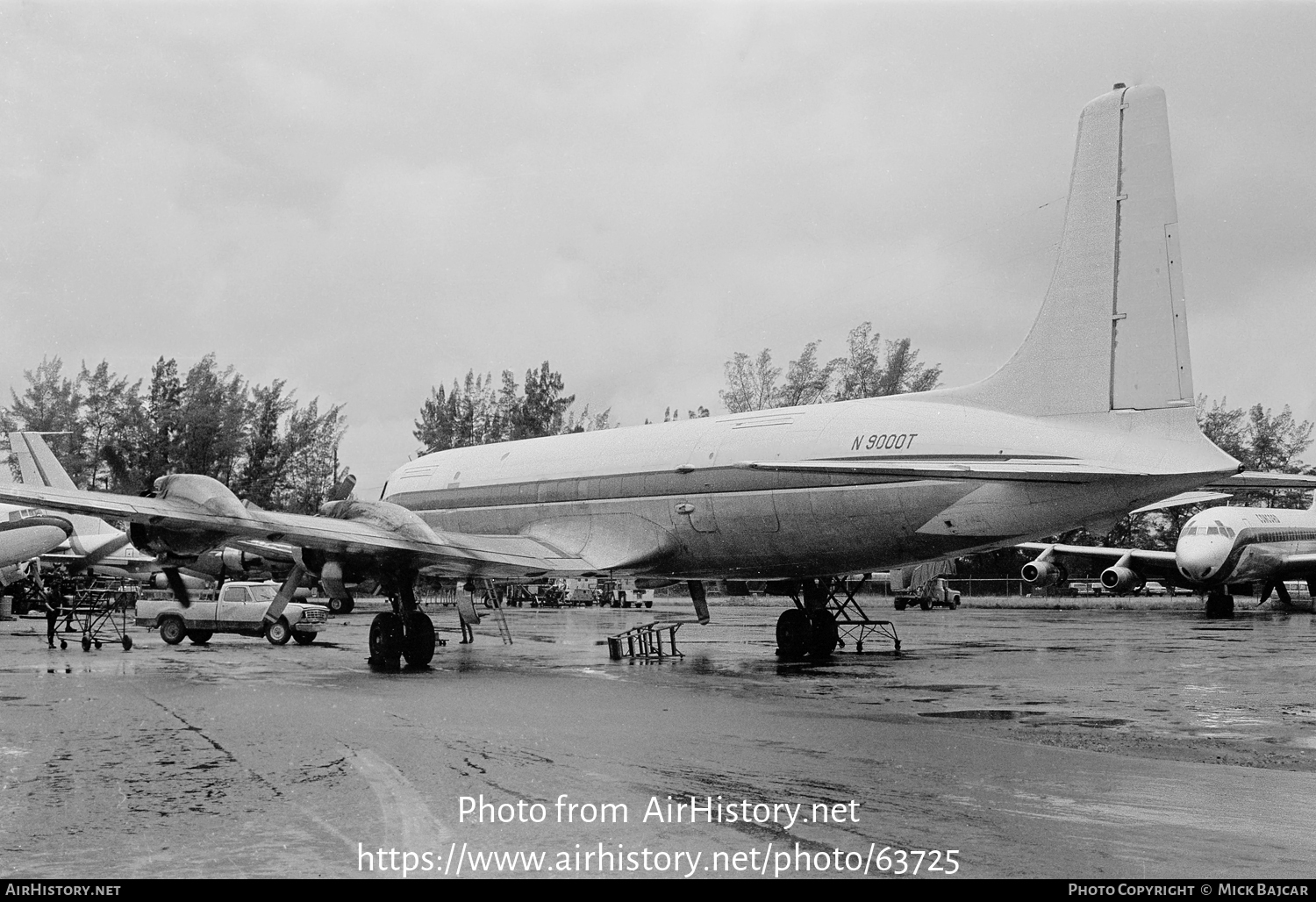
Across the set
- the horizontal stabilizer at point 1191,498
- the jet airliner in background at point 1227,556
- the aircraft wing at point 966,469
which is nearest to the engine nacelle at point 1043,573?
the jet airliner in background at point 1227,556

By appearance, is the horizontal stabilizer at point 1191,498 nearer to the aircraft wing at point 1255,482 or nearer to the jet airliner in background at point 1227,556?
the aircraft wing at point 1255,482

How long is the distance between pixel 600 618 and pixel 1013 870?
113 feet

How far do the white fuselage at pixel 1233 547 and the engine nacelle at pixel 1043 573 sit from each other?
6.03 metres

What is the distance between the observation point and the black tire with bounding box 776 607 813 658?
68.8 ft

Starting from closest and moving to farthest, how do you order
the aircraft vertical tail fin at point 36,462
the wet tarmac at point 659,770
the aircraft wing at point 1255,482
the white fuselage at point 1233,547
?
the wet tarmac at point 659,770 → the aircraft wing at point 1255,482 → the aircraft vertical tail fin at point 36,462 → the white fuselage at point 1233,547

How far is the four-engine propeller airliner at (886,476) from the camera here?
1523cm

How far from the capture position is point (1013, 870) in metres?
5.62

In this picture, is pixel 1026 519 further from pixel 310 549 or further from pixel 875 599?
pixel 875 599

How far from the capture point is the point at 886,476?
16719 millimetres

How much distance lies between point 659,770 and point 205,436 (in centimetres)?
5744

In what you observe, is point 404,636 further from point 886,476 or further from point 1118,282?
point 1118,282

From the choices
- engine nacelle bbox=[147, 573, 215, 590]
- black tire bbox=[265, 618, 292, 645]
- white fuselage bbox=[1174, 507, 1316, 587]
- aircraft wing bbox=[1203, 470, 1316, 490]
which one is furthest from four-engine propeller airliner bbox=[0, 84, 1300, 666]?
engine nacelle bbox=[147, 573, 215, 590]

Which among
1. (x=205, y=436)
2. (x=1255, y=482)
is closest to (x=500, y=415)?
(x=205, y=436)
